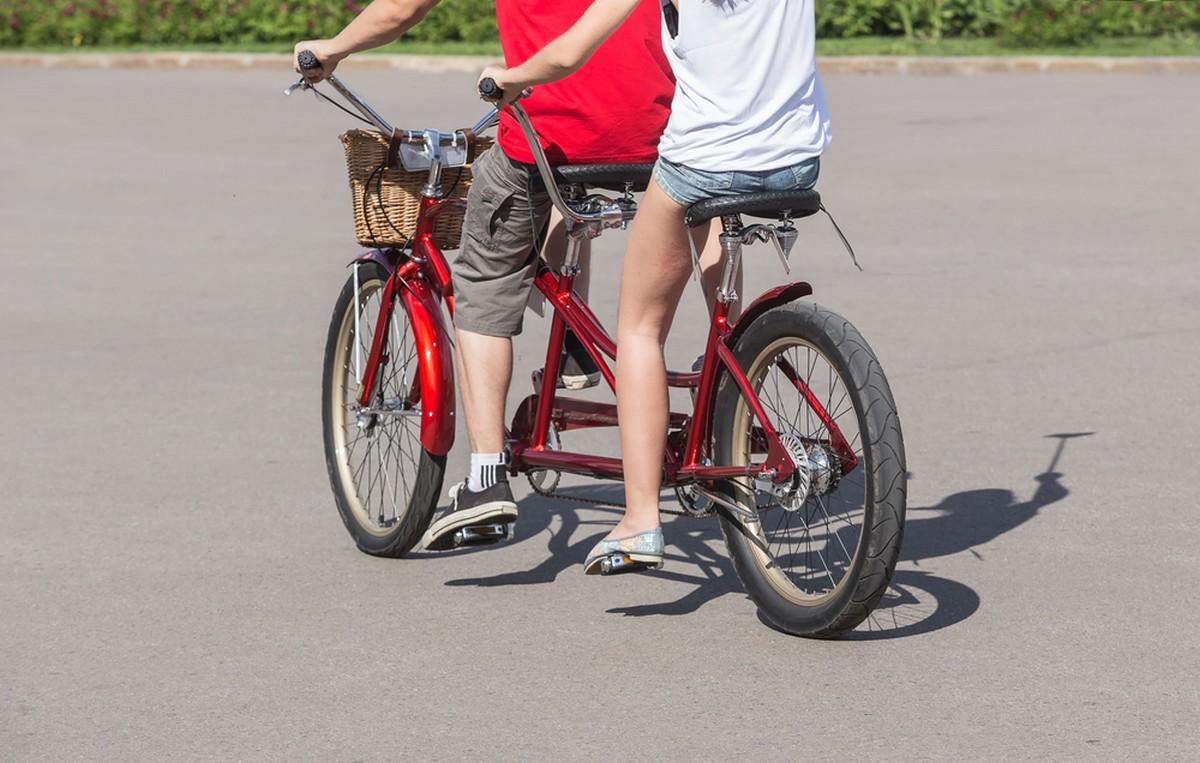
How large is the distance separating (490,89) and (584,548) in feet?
5.38

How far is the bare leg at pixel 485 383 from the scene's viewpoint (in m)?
5.65

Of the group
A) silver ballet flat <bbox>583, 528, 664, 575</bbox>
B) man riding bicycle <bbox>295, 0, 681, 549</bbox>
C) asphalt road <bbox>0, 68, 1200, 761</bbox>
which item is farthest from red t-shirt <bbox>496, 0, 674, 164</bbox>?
asphalt road <bbox>0, 68, 1200, 761</bbox>

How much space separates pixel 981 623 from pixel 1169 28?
64.1 ft

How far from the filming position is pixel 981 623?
5.29 m

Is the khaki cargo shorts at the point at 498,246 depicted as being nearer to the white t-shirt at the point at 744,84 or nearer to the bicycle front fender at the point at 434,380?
the bicycle front fender at the point at 434,380

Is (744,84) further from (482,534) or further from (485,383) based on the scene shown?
(482,534)

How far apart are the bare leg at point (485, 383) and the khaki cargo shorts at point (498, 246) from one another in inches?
1.3

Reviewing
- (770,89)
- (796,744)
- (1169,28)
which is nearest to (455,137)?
(770,89)

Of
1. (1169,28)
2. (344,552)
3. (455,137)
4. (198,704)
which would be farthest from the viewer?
(1169,28)

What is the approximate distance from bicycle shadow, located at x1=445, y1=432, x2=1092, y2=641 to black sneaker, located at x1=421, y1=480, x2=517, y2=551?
0.22 m

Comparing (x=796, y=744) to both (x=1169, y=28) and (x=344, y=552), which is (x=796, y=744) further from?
(x=1169, y=28)

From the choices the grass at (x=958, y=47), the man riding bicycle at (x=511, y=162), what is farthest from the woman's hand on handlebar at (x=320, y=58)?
the grass at (x=958, y=47)

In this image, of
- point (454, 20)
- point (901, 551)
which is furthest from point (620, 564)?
point (454, 20)

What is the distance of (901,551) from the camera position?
602cm
